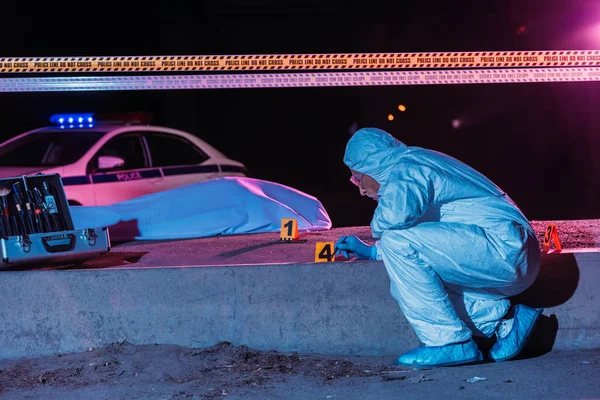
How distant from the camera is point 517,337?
491cm

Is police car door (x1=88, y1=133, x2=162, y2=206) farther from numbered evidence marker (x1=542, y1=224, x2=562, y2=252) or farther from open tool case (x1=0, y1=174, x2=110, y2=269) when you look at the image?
numbered evidence marker (x1=542, y1=224, x2=562, y2=252)

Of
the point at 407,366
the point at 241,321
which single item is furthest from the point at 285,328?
the point at 407,366

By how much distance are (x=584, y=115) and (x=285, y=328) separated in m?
21.2

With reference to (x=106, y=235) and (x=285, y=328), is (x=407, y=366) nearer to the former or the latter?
(x=285, y=328)

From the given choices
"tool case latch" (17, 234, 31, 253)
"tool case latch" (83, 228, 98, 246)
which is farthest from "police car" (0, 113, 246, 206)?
"tool case latch" (17, 234, 31, 253)

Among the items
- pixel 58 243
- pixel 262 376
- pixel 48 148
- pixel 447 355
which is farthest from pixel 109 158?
pixel 447 355

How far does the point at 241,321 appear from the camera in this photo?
5.23 metres

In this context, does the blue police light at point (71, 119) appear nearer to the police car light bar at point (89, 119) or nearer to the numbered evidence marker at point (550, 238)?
the police car light bar at point (89, 119)

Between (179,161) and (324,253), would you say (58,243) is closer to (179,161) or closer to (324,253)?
(324,253)

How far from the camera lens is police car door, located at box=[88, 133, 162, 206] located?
9.85 meters

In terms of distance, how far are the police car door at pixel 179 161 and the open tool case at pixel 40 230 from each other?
405 centimetres

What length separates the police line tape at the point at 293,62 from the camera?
7.49 metres

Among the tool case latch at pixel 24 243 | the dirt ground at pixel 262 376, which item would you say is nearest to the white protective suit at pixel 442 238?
the dirt ground at pixel 262 376

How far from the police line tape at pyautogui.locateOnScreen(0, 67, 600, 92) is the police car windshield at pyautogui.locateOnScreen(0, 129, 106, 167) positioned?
8.67ft
